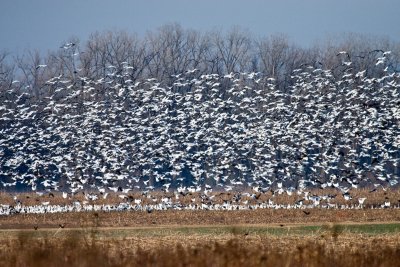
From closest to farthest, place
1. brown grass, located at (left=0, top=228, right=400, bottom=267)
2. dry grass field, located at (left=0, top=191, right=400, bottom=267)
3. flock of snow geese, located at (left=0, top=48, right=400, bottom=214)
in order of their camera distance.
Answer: brown grass, located at (left=0, top=228, right=400, bottom=267), dry grass field, located at (left=0, top=191, right=400, bottom=267), flock of snow geese, located at (left=0, top=48, right=400, bottom=214)

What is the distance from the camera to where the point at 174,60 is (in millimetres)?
84688

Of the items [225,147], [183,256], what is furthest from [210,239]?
[225,147]

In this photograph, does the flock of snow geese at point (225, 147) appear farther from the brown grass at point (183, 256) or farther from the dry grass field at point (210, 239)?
the brown grass at point (183, 256)

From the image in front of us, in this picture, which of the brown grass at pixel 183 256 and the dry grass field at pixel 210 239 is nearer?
the brown grass at pixel 183 256

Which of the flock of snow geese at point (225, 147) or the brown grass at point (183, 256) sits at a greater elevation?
the flock of snow geese at point (225, 147)

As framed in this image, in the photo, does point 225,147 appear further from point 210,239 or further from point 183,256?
point 183,256

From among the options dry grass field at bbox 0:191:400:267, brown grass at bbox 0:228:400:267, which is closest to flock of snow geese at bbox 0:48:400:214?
dry grass field at bbox 0:191:400:267

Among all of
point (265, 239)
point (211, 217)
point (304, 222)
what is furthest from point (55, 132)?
point (265, 239)

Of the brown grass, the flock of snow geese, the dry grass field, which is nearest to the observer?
the brown grass

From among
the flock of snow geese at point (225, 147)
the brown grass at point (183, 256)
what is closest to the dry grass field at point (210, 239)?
the brown grass at point (183, 256)

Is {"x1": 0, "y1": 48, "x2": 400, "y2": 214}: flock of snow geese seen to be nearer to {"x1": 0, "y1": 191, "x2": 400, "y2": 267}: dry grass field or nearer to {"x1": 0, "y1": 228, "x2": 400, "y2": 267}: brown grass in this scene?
{"x1": 0, "y1": 191, "x2": 400, "y2": 267}: dry grass field

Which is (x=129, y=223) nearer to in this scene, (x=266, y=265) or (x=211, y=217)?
(x=211, y=217)

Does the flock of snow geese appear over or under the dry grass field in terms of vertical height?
over

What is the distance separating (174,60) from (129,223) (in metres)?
53.6
